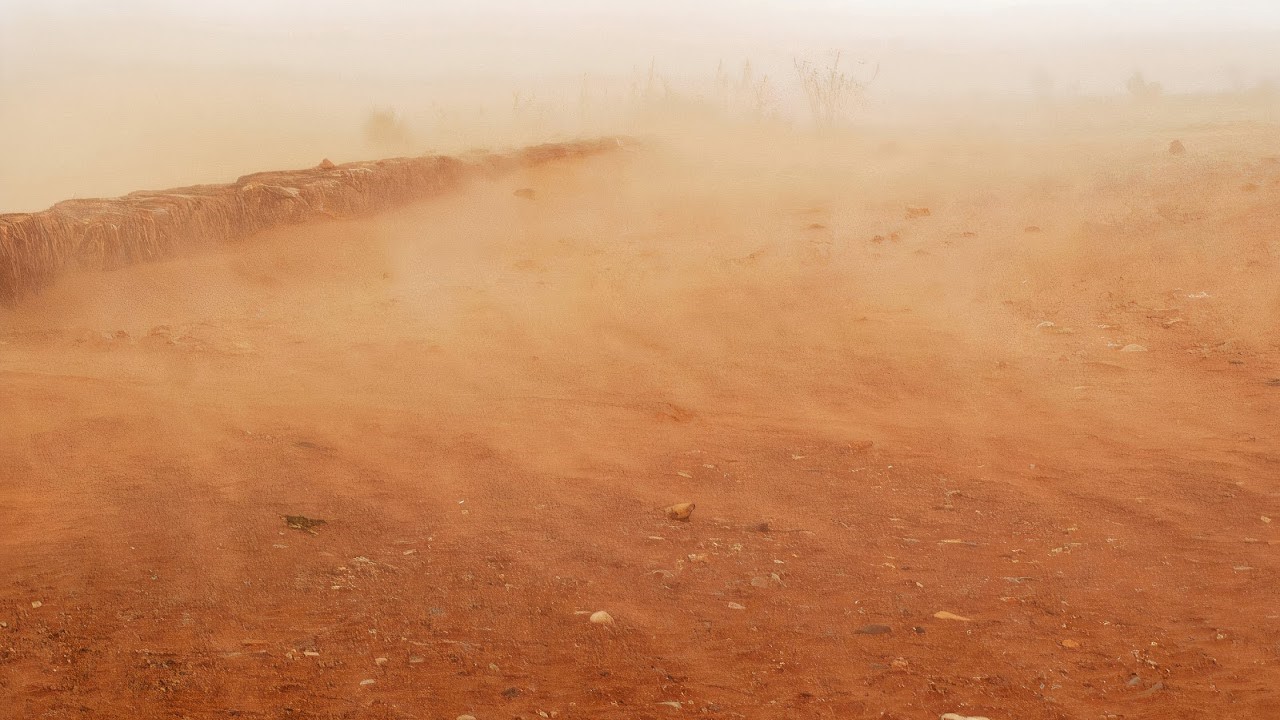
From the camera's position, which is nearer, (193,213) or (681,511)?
(681,511)

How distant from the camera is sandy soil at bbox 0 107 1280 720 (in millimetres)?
3096

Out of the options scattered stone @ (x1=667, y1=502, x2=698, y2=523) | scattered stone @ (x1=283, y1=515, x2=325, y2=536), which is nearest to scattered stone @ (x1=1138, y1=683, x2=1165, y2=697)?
scattered stone @ (x1=667, y1=502, x2=698, y2=523)

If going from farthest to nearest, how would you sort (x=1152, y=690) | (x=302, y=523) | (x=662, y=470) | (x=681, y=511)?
(x=662, y=470)
(x=681, y=511)
(x=302, y=523)
(x=1152, y=690)

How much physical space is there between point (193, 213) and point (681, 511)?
6.74 metres

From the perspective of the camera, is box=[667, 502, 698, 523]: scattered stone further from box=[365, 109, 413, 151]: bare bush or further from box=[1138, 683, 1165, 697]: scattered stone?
box=[365, 109, 413, 151]: bare bush

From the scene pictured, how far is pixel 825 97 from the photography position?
2088 cm

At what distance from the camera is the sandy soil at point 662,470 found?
3.10m

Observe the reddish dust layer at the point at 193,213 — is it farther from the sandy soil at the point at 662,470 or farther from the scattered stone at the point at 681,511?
the scattered stone at the point at 681,511

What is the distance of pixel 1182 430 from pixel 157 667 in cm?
548

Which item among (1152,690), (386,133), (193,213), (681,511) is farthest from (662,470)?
(386,133)

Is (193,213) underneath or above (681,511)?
above

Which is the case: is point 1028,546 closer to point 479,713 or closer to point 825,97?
point 479,713

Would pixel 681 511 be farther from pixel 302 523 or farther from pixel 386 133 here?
pixel 386 133

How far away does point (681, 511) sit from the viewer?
4.40 meters
